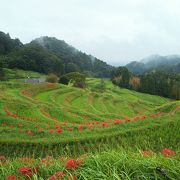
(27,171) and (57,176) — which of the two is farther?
(27,171)

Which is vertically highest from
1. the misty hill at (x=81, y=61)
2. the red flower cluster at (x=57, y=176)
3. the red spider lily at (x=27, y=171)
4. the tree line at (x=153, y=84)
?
the misty hill at (x=81, y=61)

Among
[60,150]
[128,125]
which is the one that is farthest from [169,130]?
[60,150]

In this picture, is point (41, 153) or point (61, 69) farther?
point (61, 69)

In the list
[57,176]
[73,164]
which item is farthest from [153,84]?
[57,176]

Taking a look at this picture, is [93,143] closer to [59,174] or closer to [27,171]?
[27,171]

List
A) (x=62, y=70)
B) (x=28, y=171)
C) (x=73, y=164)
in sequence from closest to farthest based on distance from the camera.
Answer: (x=73, y=164) → (x=28, y=171) → (x=62, y=70)

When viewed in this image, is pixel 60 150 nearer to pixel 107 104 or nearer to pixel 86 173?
pixel 86 173

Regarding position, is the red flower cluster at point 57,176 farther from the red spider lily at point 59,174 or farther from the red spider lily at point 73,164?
the red spider lily at point 73,164

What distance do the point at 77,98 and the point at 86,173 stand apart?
48451 millimetres

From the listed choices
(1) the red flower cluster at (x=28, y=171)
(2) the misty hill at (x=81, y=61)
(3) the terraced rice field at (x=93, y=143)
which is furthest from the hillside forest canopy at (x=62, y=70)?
(1) the red flower cluster at (x=28, y=171)

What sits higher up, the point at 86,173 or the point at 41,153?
the point at 86,173

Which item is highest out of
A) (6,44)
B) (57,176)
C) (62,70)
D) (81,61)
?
(6,44)

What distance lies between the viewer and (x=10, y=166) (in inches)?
319

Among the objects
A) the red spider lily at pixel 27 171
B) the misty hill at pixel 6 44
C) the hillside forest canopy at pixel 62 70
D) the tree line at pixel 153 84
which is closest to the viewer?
the red spider lily at pixel 27 171
